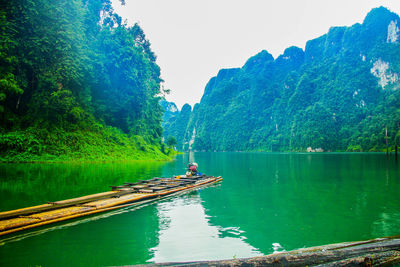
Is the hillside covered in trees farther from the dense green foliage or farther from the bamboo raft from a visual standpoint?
the bamboo raft

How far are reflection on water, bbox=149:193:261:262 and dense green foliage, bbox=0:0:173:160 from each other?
21.5m

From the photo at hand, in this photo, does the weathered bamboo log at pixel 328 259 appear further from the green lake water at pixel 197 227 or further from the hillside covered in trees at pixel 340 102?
the hillside covered in trees at pixel 340 102

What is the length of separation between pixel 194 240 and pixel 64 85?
28.5 meters

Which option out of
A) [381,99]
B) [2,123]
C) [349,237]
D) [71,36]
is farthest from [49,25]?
[381,99]

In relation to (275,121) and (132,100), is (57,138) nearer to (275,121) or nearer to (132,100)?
(132,100)

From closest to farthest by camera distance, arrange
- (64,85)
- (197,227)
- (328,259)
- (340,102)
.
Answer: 1. (328,259)
2. (197,227)
3. (64,85)
4. (340,102)

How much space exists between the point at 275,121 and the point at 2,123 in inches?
6704

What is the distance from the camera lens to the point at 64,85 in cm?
2867

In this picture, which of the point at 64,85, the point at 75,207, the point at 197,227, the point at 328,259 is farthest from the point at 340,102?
the point at 328,259

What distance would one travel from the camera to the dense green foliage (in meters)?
23.8

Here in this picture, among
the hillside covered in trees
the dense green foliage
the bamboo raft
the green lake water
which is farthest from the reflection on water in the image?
the hillside covered in trees

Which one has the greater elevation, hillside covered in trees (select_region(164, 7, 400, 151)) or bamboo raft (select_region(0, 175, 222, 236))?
hillside covered in trees (select_region(164, 7, 400, 151))

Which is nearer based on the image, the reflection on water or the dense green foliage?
the reflection on water

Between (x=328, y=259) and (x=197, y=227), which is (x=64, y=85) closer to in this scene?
(x=197, y=227)
